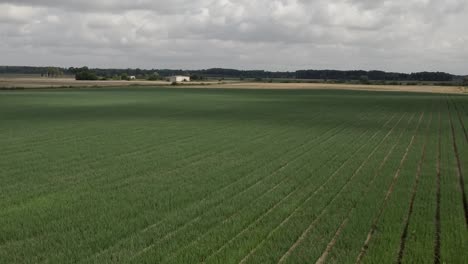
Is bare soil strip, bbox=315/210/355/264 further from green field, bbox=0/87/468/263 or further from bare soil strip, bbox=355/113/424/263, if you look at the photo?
bare soil strip, bbox=355/113/424/263

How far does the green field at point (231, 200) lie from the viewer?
26.8 feet

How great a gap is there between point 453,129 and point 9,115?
96.8 ft

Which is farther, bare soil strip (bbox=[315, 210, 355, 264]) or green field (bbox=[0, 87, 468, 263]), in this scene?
green field (bbox=[0, 87, 468, 263])

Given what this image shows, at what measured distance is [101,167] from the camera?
15359mm

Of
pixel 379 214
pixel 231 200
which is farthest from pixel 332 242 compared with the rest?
pixel 231 200

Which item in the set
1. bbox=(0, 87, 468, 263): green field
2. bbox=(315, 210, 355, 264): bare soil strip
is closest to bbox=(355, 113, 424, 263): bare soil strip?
bbox=(0, 87, 468, 263): green field

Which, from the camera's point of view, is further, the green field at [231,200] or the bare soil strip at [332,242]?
the green field at [231,200]

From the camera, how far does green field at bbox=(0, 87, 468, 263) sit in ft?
26.8

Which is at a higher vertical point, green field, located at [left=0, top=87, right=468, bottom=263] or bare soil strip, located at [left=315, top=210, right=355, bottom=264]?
bare soil strip, located at [left=315, top=210, right=355, bottom=264]

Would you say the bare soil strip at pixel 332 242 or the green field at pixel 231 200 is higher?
the bare soil strip at pixel 332 242

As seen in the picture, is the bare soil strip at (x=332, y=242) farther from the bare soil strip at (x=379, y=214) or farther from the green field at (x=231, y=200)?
the bare soil strip at (x=379, y=214)

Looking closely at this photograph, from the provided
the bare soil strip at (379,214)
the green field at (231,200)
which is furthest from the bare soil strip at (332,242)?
the bare soil strip at (379,214)

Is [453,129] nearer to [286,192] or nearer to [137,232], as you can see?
[286,192]

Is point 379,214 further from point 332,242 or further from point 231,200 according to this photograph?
point 231,200
